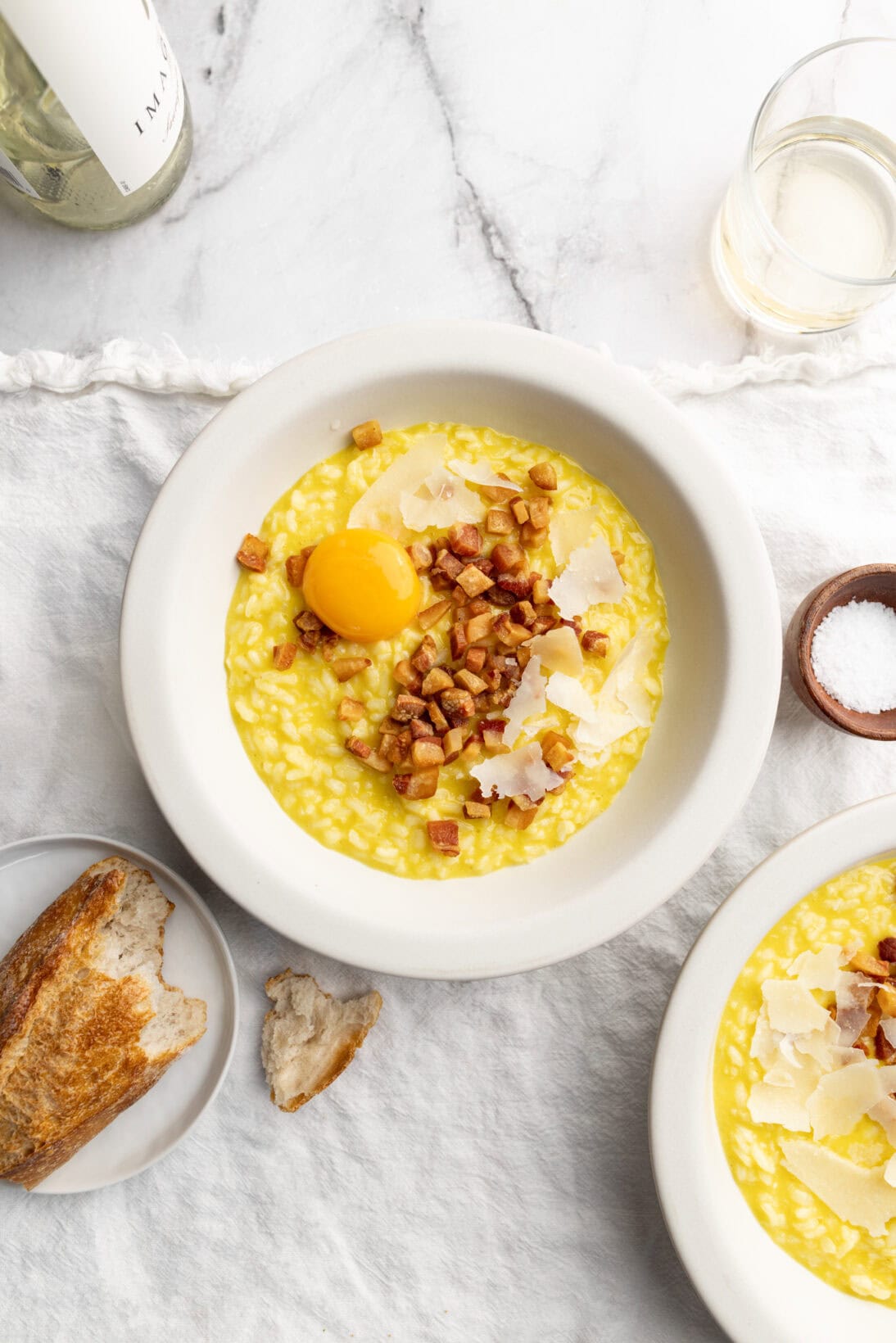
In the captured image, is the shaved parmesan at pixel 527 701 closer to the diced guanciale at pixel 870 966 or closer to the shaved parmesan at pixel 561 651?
the shaved parmesan at pixel 561 651

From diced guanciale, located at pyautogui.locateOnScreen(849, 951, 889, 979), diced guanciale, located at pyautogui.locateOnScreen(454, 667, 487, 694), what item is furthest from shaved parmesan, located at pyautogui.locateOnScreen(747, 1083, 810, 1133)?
diced guanciale, located at pyautogui.locateOnScreen(454, 667, 487, 694)

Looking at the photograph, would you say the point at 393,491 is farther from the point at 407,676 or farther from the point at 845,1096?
the point at 845,1096

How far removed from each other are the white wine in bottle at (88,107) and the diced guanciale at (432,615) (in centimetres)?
98

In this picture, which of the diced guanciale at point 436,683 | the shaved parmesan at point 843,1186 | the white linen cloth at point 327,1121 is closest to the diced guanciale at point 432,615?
the diced guanciale at point 436,683

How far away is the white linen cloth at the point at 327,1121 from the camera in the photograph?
2.25 meters

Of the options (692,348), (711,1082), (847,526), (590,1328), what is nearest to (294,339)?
(692,348)

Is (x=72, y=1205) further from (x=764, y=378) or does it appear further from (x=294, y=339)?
(x=764, y=378)

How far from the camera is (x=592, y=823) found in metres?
2.02

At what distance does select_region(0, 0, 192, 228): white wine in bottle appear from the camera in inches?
63.5

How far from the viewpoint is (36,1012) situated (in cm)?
200

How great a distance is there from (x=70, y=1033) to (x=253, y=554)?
39.8 inches

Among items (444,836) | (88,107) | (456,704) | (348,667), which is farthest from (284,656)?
(88,107)

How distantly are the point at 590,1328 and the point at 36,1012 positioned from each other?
1.38 m

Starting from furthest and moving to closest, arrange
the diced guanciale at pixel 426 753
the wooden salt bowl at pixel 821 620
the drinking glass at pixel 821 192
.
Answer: the drinking glass at pixel 821 192 → the wooden salt bowl at pixel 821 620 → the diced guanciale at pixel 426 753
